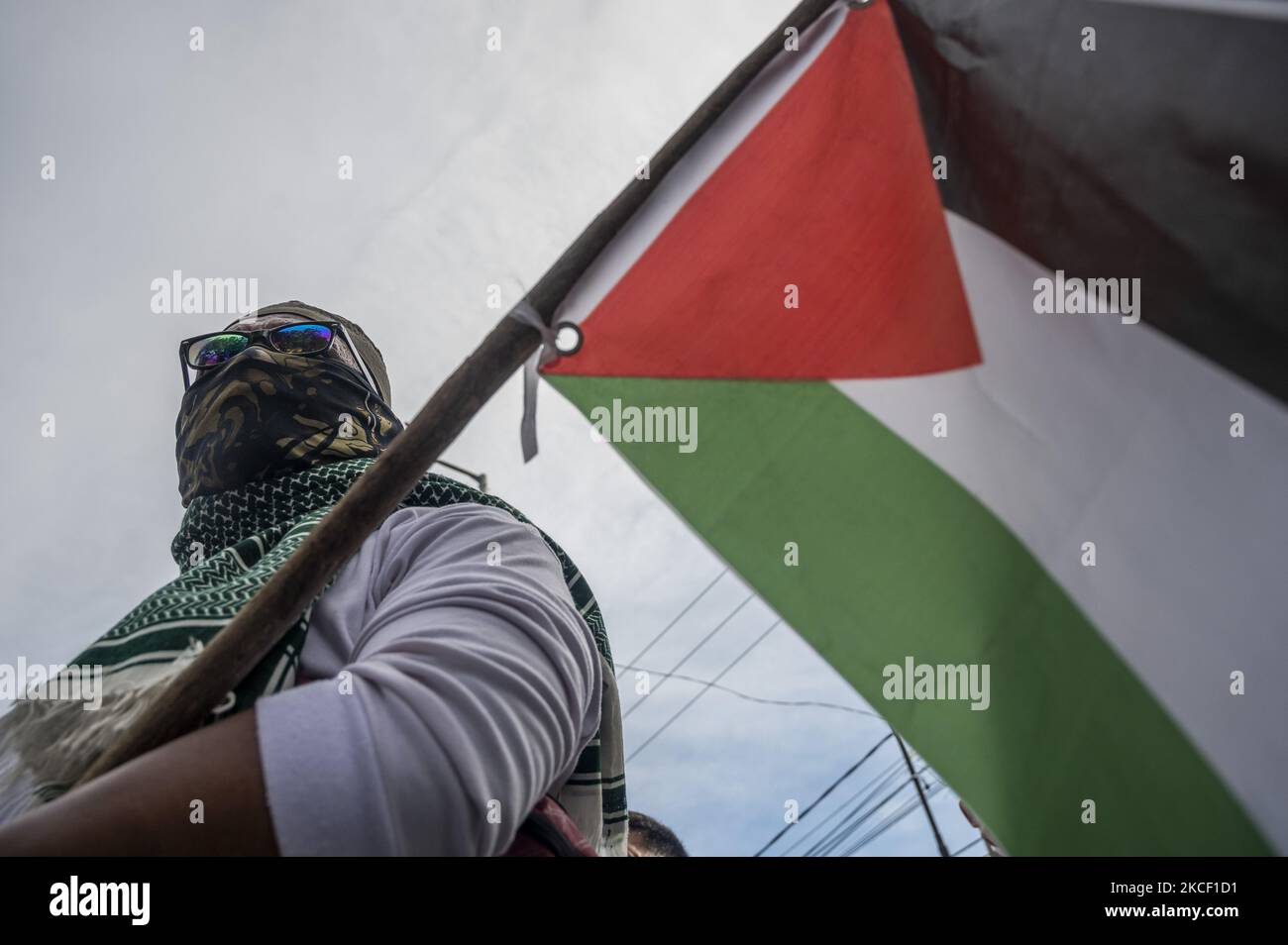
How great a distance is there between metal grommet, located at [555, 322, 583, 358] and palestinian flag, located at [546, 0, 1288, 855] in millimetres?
29

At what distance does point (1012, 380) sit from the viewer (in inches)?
67.2

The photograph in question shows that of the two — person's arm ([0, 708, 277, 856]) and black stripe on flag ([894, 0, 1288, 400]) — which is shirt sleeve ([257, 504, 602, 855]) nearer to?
person's arm ([0, 708, 277, 856])

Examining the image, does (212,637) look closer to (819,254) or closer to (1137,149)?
(819,254)

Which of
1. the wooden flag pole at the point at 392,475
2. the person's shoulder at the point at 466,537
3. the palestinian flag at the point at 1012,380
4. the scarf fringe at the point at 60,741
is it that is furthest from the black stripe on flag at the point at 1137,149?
the scarf fringe at the point at 60,741

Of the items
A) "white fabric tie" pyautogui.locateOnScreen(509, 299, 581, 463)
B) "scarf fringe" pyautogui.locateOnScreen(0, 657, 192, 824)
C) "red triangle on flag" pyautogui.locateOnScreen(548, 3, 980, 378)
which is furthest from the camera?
"red triangle on flag" pyautogui.locateOnScreen(548, 3, 980, 378)

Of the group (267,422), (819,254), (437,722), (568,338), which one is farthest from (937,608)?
(267,422)

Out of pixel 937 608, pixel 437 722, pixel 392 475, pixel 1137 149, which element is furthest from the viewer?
pixel 937 608

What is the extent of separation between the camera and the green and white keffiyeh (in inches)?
52.6

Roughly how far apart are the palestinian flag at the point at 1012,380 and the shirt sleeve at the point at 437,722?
0.51m

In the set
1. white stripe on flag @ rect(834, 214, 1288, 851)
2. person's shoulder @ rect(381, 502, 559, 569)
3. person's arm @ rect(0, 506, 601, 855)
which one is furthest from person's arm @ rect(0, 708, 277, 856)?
white stripe on flag @ rect(834, 214, 1288, 851)

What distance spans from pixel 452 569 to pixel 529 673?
0.90 feet

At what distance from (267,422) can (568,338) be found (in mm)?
988

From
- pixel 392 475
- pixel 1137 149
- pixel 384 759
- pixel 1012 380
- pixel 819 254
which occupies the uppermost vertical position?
→ pixel 1137 149

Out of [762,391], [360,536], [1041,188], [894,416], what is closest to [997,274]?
[1041,188]
